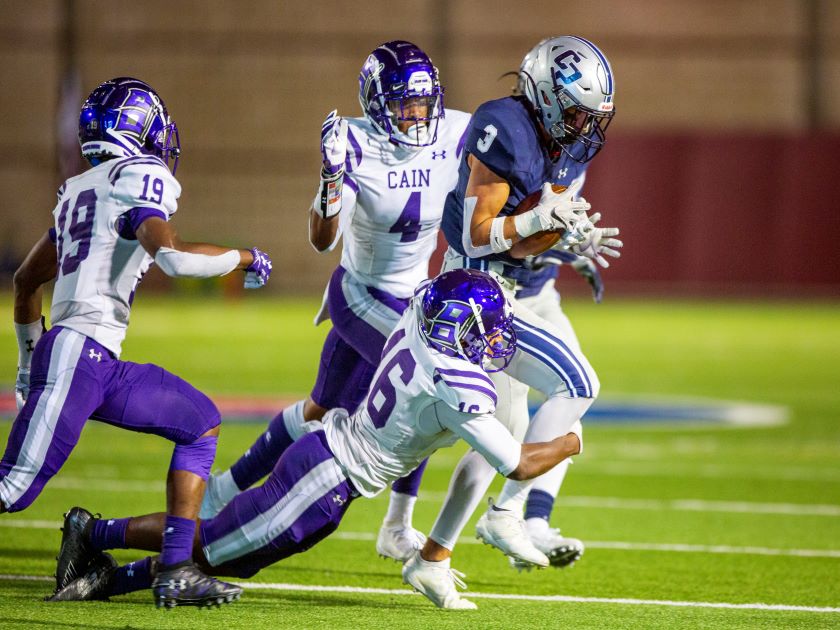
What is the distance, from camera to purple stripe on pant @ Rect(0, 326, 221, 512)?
14.3ft

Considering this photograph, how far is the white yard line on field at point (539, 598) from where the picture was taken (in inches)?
191

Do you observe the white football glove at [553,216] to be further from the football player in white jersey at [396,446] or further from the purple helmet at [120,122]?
the purple helmet at [120,122]

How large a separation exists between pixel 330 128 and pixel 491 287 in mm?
983

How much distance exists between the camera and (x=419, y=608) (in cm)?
477

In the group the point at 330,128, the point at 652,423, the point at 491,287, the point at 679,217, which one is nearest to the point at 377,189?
the point at 330,128

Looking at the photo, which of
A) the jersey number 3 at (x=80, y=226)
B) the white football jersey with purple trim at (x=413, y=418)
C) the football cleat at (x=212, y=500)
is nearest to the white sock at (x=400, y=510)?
the football cleat at (x=212, y=500)

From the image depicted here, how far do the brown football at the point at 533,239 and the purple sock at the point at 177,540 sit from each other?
57.5 inches

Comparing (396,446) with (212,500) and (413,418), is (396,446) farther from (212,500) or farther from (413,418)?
(212,500)

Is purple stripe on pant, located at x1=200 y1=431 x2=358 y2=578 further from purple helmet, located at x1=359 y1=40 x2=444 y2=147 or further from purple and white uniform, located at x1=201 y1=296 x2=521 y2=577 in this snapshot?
purple helmet, located at x1=359 y1=40 x2=444 y2=147

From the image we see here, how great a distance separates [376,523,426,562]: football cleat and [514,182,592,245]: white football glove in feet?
4.62

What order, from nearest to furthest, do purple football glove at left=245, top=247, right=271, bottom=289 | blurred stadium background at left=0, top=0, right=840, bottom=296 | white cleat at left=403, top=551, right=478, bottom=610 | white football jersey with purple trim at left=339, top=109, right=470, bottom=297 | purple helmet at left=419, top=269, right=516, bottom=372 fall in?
purple helmet at left=419, top=269, right=516, bottom=372
purple football glove at left=245, top=247, right=271, bottom=289
white cleat at left=403, top=551, right=478, bottom=610
white football jersey with purple trim at left=339, top=109, right=470, bottom=297
blurred stadium background at left=0, top=0, right=840, bottom=296

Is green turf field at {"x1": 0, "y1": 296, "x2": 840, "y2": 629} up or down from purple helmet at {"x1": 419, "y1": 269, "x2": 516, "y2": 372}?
down

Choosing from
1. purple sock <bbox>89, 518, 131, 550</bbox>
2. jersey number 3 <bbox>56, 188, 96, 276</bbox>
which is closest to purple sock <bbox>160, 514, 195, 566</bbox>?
purple sock <bbox>89, 518, 131, 550</bbox>

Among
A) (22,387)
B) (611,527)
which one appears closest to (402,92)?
(22,387)
